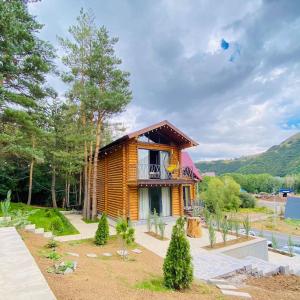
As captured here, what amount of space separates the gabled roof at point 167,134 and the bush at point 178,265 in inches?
335

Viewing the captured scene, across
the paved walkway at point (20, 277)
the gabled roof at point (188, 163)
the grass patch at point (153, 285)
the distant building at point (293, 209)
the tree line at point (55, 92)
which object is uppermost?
the tree line at point (55, 92)

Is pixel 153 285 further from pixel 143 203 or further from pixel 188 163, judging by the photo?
pixel 188 163

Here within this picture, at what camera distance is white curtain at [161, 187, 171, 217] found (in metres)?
14.9

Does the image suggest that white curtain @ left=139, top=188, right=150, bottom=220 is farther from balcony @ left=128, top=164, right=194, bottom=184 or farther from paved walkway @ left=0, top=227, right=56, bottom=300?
paved walkway @ left=0, top=227, right=56, bottom=300

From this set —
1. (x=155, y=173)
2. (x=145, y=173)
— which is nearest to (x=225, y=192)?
(x=155, y=173)

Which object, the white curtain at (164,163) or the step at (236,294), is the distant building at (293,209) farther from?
the step at (236,294)

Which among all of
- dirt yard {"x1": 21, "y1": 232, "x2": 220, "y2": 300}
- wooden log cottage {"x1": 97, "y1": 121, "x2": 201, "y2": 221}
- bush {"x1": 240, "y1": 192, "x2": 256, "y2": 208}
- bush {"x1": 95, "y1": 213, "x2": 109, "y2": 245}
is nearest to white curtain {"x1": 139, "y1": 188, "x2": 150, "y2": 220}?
wooden log cottage {"x1": 97, "y1": 121, "x2": 201, "y2": 221}

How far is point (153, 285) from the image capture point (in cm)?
465

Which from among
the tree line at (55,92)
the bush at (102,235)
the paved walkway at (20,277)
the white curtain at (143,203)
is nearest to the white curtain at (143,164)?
the white curtain at (143,203)

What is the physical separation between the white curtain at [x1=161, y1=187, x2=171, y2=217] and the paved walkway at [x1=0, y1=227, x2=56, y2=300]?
10.3 metres

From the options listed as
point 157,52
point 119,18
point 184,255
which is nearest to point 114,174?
point 157,52

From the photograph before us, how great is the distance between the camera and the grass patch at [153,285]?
4406mm

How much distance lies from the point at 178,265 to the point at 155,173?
34.2ft

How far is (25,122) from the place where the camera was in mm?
11195
